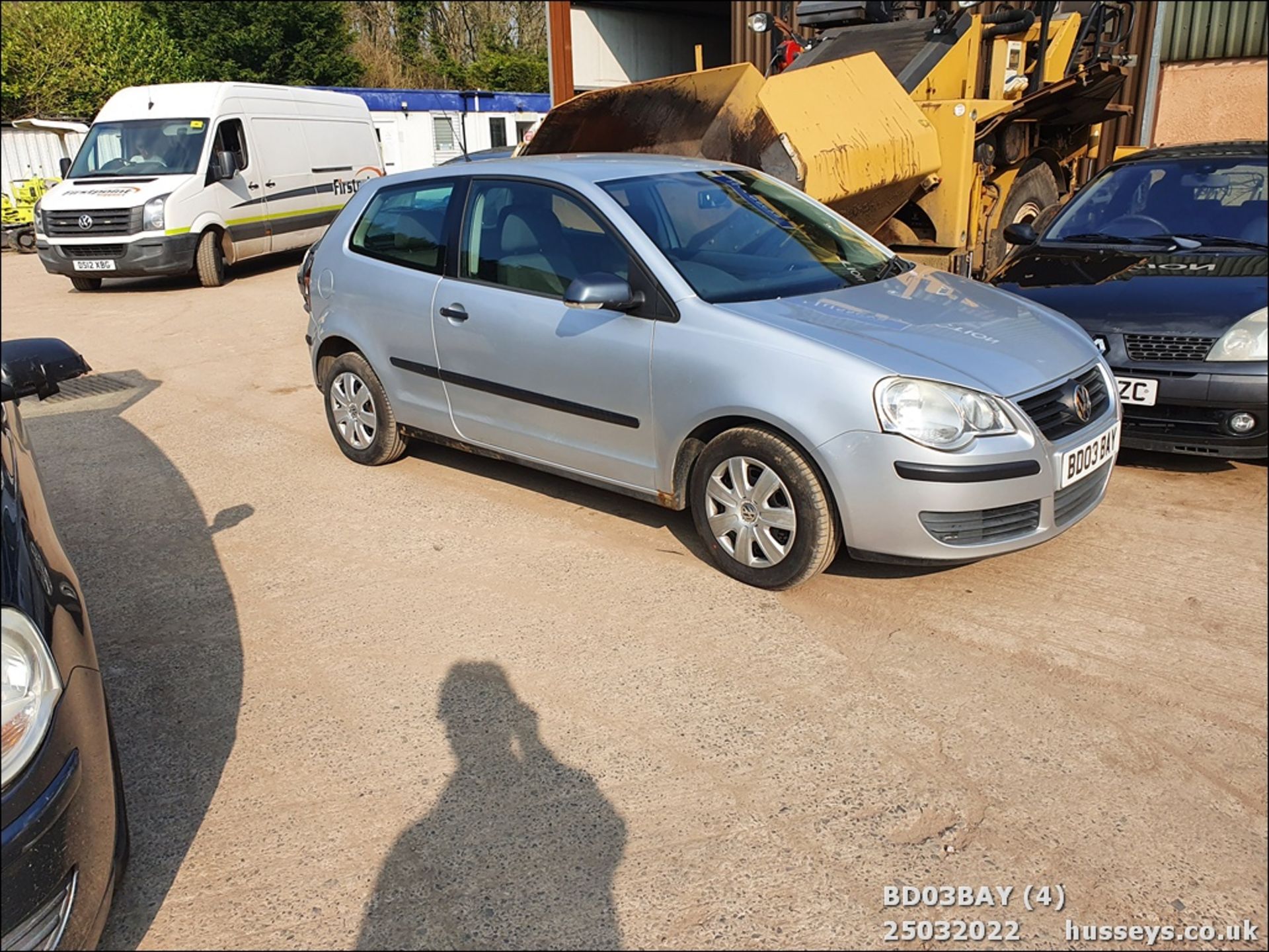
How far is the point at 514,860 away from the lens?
2.70m

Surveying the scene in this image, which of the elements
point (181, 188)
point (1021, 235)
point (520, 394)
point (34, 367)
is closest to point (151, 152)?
point (181, 188)

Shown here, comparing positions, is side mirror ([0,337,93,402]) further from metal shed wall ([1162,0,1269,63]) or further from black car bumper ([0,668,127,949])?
metal shed wall ([1162,0,1269,63])

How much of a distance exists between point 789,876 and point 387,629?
198 centimetres

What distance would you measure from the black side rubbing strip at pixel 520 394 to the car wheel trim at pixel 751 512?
49 centimetres

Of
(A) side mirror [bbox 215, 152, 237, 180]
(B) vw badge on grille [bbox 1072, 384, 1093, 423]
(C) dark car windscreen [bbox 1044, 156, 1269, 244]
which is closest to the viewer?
(B) vw badge on grille [bbox 1072, 384, 1093, 423]

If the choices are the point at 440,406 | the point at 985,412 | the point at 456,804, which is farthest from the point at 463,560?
the point at 985,412

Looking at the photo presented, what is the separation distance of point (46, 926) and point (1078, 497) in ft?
11.2

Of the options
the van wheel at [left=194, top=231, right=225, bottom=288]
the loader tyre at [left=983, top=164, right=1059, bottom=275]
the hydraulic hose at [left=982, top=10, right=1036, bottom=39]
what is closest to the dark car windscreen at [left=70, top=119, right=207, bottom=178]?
the van wheel at [left=194, top=231, right=225, bottom=288]

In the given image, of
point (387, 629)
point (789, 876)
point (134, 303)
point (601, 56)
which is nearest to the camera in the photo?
point (789, 876)

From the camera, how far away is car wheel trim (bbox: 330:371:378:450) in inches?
226

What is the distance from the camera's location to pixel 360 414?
19.1ft

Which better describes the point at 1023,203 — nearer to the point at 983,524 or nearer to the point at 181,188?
the point at 983,524

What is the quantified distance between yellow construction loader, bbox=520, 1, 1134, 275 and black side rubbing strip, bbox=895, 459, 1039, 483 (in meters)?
3.71

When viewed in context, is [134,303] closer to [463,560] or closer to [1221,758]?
[463,560]
